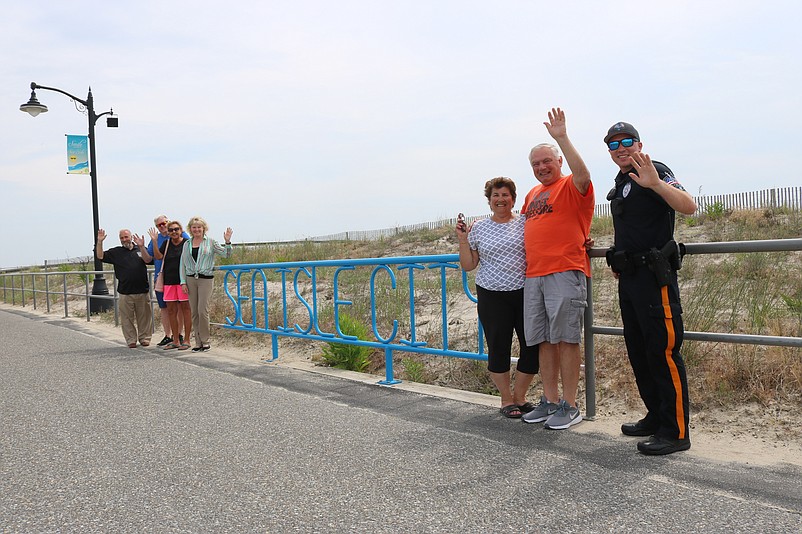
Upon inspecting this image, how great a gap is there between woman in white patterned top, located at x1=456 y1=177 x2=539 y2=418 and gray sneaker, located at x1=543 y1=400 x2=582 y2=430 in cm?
41

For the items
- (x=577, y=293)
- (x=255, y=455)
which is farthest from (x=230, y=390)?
(x=577, y=293)

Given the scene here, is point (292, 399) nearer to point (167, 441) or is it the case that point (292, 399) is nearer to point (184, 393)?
point (184, 393)

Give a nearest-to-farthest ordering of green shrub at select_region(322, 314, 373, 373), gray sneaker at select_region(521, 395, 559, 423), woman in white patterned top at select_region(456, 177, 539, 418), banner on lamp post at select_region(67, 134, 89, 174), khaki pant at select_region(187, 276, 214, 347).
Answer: gray sneaker at select_region(521, 395, 559, 423)
woman in white patterned top at select_region(456, 177, 539, 418)
green shrub at select_region(322, 314, 373, 373)
khaki pant at select_region(187, 276, 214, 347)
banner on lamp post at select_region(67, 134, 89, 174)

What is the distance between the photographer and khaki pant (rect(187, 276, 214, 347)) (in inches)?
414

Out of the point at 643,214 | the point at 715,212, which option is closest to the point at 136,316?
the point at 643,214

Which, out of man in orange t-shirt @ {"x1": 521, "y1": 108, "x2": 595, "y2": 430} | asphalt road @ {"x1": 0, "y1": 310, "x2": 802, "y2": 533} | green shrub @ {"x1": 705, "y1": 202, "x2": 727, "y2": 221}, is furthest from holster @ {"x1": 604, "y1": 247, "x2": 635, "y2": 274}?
green shrub @ {"x1": 705, "y1": 202, "x2": 727, "y2": 221}

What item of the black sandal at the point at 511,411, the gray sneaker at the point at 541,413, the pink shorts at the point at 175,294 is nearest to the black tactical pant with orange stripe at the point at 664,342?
the gray sneaker at the point at 541,413

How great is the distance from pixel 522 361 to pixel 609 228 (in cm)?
1409

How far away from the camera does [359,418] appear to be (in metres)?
5.79

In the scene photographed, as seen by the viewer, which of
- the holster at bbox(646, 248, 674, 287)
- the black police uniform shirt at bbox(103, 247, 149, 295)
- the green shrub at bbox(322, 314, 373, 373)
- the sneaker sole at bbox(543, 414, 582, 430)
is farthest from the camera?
the black police uniform shirt at bbox(103, 247, 149, 295)

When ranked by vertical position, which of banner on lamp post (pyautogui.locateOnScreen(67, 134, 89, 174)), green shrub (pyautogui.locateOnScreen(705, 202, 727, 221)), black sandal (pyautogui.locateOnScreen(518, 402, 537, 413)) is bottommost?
black sandal (pyautogui.locateOnScreen(518, 402, 537, 413))

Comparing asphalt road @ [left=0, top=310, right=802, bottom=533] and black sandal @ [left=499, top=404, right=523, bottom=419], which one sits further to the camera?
black sandal @ [left=499, top=404, right=523, bottom=419]

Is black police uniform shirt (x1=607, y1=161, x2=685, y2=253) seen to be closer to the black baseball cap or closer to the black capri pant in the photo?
the black baseball cap

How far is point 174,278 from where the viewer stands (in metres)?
10.8
